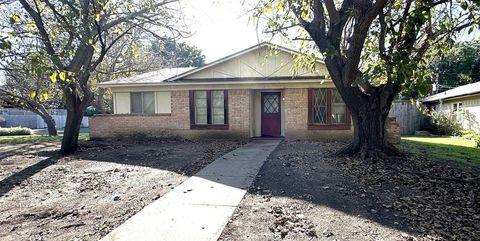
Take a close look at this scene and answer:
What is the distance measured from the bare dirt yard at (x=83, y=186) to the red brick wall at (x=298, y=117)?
416 cm

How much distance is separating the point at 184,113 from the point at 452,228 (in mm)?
12234

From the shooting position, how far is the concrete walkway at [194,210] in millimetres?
4000

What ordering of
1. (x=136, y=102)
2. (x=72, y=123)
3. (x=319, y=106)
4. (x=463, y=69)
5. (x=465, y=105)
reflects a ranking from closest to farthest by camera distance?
(x=72, y=123) → (x=319, y=106) → (x=136, y=102) → (x=465, y=105) → (x=463, y=69)

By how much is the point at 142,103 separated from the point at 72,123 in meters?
4.86

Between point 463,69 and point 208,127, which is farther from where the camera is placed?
point 463,69

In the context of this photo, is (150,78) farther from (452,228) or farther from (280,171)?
(452,228)

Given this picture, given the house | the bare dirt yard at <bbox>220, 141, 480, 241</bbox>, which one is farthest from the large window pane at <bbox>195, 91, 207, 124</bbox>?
the bare dirt yard at <bbox>220, 141, 480, 241</bbox>

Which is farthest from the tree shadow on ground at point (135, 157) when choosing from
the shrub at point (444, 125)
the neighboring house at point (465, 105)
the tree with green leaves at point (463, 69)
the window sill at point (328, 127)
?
the tree with green leaves at point (463, 69)

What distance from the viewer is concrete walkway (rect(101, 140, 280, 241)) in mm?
4000

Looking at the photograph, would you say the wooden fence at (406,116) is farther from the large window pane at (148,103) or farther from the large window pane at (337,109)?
the large window pane at (148,103)

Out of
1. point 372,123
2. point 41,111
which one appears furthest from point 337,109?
point 41,111

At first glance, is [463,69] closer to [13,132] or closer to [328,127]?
[328,127]

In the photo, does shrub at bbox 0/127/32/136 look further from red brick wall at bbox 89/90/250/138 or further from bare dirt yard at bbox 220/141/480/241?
bare dirt yard at bbox 220/141/480/241

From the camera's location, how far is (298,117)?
14.1 m
